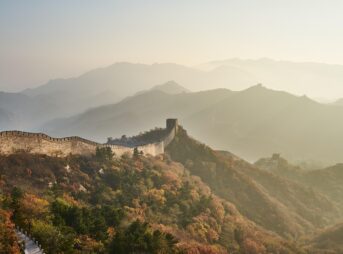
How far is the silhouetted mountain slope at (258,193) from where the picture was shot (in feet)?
243

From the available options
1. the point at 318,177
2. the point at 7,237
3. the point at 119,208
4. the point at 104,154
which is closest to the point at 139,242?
the point at 7,237

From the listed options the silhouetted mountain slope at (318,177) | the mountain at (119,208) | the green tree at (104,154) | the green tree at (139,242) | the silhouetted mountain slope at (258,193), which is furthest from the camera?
the silhouetted mountain slope at (318,177)

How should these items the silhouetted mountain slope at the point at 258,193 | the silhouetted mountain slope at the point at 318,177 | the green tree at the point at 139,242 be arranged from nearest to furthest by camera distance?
the green tree at the point at 139,242
the silhouetted mountain slope at the point at 258,193
the silhouetted mountain slope at the point at 318,177

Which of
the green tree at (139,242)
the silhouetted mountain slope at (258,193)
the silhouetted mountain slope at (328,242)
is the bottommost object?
the silhouetted mountain slope at (328,242)

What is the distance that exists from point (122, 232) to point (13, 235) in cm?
934

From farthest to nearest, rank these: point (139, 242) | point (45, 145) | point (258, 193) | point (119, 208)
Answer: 1. point (258, 193)
2. point (45, 145)
3. point (119, 208)
4. point (139, 242)

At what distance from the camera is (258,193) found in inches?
3123

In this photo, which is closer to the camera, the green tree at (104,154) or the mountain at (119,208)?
the mountain at (119,208)

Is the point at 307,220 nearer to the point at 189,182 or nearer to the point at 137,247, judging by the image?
the point at 189,182

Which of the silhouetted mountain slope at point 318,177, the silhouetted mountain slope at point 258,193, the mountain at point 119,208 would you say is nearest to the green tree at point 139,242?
the mountain at point 119,208

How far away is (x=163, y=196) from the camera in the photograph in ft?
179

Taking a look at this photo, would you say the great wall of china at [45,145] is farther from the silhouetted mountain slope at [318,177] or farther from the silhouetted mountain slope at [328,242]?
the silhouetted mountain slope at [318,177]

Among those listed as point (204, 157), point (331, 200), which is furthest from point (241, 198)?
point (331, 200)

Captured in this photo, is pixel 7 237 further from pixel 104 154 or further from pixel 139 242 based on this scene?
pixel 104 154
